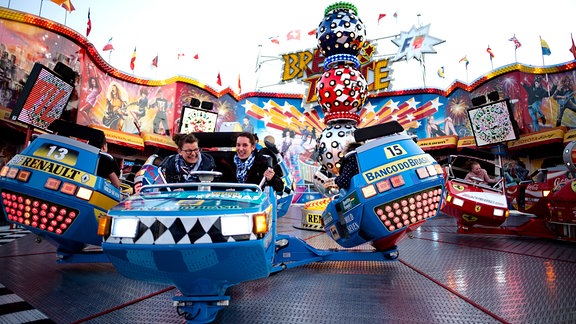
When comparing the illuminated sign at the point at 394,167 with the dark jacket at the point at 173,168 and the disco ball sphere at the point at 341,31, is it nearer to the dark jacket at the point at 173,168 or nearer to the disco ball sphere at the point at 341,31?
the dark jacket at the point at 173,168

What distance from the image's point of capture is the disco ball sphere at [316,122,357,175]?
5961 millimetres

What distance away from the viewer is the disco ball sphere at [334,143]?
5.96 meters

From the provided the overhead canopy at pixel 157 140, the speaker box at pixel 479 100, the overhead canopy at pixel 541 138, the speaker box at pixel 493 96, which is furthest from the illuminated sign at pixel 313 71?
the speaker box at pixel 479 100

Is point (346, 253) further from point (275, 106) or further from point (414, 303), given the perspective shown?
point (275, 106)

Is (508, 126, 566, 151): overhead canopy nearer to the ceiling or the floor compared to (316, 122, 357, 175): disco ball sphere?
nearer to the ceiling

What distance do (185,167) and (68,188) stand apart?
3.16ft

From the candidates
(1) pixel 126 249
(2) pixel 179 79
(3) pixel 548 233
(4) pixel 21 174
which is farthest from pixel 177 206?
(2) pixel 179 79

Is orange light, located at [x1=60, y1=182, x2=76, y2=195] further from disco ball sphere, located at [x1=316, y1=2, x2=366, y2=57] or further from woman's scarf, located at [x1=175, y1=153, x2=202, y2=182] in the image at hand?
disco ball sphere, located at [x1=316, y1=2, x2=366, y2=57]

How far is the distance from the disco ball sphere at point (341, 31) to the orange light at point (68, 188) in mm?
5081

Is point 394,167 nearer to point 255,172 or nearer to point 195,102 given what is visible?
point 255,172

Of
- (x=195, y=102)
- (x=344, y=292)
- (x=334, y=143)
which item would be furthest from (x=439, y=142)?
(x=344, y=292)

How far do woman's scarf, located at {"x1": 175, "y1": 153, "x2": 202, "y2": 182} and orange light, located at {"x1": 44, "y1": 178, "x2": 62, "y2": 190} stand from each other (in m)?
0.96

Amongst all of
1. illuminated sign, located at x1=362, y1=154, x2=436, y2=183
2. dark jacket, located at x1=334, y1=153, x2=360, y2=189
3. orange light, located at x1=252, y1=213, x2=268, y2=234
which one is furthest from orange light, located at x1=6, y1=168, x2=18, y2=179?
illuminated sign, located at x1=362, y1=154, x2=436, y2=183

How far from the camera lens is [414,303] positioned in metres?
2.06
